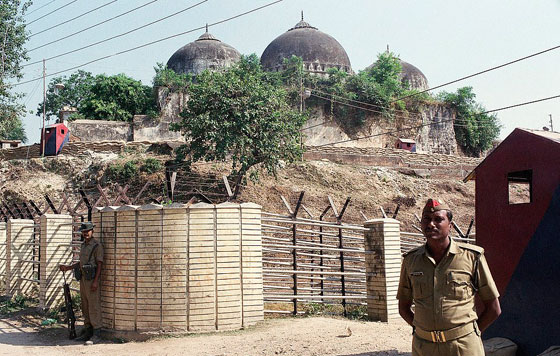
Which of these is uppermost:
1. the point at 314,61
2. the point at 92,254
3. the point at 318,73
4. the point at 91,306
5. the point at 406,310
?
the point at 314,61

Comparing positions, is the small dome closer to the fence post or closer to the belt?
the fence post

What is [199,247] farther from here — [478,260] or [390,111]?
[390,111]

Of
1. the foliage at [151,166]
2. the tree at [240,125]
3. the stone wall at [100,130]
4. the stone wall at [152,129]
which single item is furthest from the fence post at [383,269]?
the stone wall at [100,130]

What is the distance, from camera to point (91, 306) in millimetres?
7609

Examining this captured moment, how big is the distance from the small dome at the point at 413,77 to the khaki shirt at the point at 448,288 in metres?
34.9

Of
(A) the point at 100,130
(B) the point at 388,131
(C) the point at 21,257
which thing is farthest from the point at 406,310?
(B) the point at 388,131

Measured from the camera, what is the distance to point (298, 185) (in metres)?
21.3

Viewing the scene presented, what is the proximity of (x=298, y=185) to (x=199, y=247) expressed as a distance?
14177mm

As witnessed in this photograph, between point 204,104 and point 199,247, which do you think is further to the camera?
point 204,104

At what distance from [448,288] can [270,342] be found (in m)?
3.40

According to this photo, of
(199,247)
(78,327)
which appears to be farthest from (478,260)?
(78,327)

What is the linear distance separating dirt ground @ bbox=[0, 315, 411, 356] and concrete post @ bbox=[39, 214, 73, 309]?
1.44 metres

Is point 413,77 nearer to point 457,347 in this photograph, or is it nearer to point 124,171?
point 124,171

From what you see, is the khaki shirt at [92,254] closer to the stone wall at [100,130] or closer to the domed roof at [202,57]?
the stone wall at [100,130]
